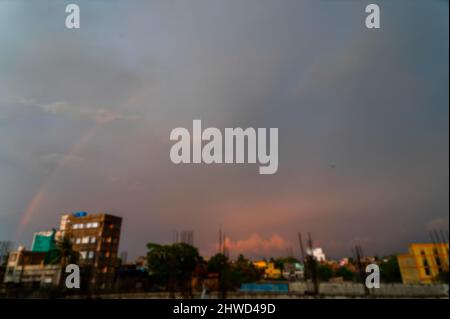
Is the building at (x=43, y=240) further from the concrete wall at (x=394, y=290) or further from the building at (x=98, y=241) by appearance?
the concrete wall at (x=394, y=290)

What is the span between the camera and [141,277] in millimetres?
63156

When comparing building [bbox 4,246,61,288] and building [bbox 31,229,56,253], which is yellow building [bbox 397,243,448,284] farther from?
building [bbox 31,229,56,253]

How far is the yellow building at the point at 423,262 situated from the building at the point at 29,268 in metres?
80.4

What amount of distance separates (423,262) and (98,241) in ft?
252

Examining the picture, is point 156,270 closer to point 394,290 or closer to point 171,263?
point 171,263

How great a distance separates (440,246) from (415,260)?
605cm

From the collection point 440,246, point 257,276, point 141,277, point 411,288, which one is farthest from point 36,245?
point 440,246

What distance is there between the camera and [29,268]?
64.1m

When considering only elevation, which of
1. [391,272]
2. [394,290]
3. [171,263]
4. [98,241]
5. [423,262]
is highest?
[98,241]

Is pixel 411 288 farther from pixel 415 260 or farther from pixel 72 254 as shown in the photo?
pixel 72 254

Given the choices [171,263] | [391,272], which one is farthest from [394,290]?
[391,272]

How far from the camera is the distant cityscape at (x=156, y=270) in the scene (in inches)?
1751

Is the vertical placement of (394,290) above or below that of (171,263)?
below

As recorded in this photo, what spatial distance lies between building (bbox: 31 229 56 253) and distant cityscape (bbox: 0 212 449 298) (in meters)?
0.12
